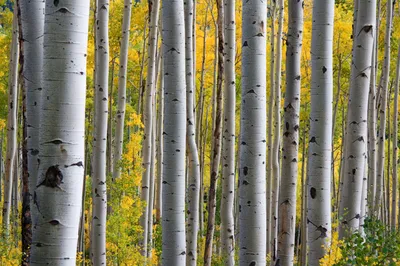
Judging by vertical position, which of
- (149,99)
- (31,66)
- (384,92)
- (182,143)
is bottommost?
(182,143)

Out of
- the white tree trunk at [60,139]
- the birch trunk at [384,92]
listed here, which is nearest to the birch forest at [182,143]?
the white tree trunk at [60,139]

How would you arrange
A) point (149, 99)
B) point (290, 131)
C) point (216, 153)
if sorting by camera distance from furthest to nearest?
point (149, 99) < point (216, 153) < point (290, 131)

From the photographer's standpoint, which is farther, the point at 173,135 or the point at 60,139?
the point at 173,135

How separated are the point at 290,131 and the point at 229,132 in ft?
9.58

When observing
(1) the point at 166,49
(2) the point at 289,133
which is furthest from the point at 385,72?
(1) the point at 166,49

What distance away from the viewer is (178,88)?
509cm

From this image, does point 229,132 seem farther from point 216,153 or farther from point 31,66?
point 31,66

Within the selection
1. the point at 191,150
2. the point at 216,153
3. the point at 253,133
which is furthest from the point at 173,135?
the point at 216,153

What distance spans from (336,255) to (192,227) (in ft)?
12.1

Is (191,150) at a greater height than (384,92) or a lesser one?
lesser

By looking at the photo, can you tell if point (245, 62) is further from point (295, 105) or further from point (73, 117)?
point (73, 117)

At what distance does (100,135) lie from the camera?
8.55m

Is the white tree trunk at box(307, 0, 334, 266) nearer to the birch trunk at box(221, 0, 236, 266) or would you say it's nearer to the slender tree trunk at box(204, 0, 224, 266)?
the birch trunk at box(221, 0, 236, 266)

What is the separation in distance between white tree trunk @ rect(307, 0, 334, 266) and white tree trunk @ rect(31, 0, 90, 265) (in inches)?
106
